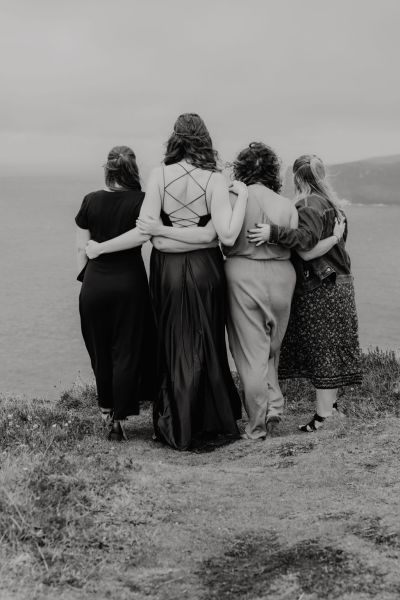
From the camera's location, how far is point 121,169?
6504mm

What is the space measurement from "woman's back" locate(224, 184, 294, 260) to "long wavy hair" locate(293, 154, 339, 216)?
1.15 feet

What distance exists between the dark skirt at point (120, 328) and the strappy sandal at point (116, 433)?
12 centimetres

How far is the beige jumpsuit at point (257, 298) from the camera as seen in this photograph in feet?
21.7

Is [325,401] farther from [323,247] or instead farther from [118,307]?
[118,307]

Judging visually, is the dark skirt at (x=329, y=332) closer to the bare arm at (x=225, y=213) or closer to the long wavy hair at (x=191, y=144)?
the bare arm at (x=225, y=213)

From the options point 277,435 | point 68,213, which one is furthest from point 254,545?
point 68,213

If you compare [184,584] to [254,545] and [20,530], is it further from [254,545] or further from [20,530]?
[20,530]

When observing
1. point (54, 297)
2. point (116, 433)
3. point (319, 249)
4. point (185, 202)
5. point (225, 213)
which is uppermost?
point (185, 202)

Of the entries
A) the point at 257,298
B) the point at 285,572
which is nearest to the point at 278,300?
the point at 257,298

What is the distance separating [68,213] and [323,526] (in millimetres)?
140925

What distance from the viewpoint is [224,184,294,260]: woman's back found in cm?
657

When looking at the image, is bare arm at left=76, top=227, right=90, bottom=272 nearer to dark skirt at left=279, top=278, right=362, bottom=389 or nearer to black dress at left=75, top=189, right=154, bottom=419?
black dress at left=75, top=189, right=154, bottom=419

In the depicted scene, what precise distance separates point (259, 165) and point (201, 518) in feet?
10.2

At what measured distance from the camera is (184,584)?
3.90 meters
